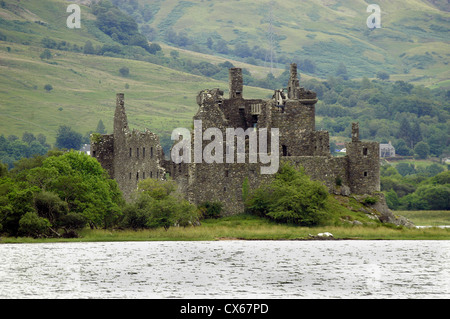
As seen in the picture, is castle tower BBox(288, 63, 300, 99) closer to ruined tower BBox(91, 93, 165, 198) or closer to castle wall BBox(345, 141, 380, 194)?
castle wall BBox(345, 141, 380, 194)

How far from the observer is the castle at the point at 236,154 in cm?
8812

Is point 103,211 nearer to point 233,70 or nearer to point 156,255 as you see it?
point 156,255

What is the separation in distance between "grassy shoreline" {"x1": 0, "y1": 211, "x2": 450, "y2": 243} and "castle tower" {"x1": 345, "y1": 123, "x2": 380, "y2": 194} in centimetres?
468

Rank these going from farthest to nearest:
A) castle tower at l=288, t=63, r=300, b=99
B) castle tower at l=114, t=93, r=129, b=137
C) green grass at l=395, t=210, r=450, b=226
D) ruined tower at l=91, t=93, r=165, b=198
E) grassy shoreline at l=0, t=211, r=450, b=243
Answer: green grass at l=395, t=210, r=450, b=226, castle tower at l=114, t=93, r=129, b=137, castle tower at l=288, t=63, r=300, b=99, ruined tower at l=91, t=93, r=165, b=198, grassy shoreline at l=0, t=211, r=450, b=243

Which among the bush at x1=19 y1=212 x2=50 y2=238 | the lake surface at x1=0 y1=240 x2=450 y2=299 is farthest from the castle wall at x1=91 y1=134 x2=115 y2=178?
the bush at x1=19 y1=212 x2=50 y2=238

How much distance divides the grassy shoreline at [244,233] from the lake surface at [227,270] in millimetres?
633

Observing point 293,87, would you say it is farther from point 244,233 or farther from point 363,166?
point 244,233

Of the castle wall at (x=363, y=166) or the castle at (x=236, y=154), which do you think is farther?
the castle wall at (x=363, y=166)

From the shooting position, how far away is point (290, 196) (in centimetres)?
8594

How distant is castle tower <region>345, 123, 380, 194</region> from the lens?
9106 cm

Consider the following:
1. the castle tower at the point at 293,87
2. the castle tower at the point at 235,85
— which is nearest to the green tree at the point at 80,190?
the castle tower at the point at 235,85

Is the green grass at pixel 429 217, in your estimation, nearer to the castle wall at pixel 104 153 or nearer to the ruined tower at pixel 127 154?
the ruined tower at pixel 127 154

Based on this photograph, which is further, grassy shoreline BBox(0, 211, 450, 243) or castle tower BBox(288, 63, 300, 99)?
castle tower BBox(288, 63, 300, 99)
